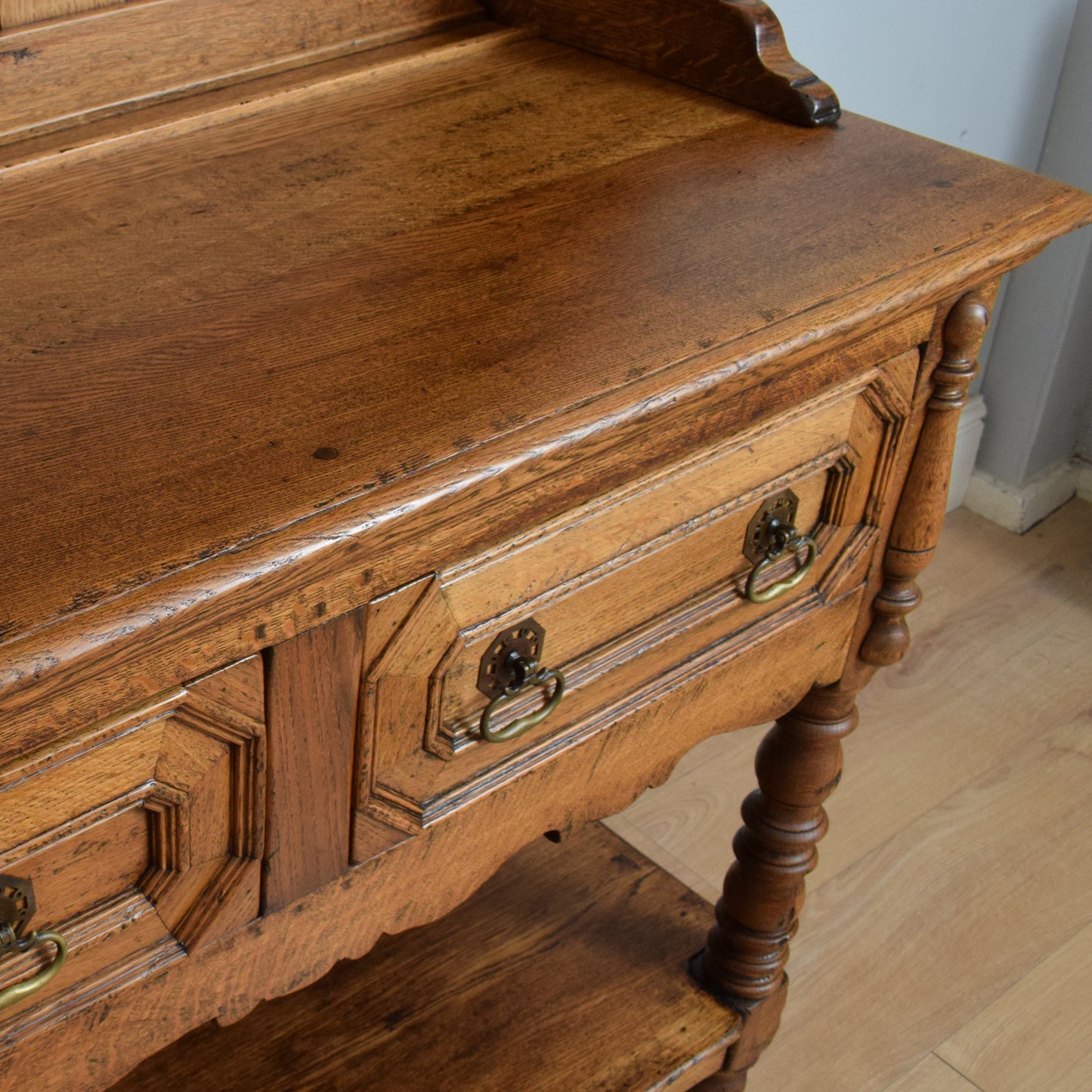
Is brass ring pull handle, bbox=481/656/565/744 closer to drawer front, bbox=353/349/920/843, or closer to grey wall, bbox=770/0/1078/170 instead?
drawer front, bbox=353/349/920/843

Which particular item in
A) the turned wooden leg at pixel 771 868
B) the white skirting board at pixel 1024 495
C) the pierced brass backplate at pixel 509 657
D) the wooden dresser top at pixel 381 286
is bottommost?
the white skirting board at pixel 1024 495

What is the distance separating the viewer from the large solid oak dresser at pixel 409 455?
577 millimetres

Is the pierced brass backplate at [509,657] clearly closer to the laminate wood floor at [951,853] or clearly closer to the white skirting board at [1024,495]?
the laminate wood floor at [951,853]

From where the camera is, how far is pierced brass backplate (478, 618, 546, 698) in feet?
2.35

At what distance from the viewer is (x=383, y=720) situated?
→ 688 mm

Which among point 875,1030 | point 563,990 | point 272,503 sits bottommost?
point 875,1030

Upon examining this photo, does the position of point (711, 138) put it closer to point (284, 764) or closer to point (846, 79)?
point (284, 764)

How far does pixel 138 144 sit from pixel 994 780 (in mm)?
1270

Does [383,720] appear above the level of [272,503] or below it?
below

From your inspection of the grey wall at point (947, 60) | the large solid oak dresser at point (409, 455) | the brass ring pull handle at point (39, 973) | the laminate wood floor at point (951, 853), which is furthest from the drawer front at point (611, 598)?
the grey wall at point (947, 60)

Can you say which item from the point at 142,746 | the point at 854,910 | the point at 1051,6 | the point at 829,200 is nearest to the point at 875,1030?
the point at 854,910

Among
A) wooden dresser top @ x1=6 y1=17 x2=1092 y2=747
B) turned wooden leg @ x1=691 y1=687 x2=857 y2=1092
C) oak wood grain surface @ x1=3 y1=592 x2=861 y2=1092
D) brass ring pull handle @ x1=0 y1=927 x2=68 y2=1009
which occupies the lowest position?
turned wooden leg @ x1=691 y1=687 x2=857 y2=1092

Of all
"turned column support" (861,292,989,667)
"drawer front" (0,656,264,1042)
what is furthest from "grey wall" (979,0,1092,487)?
"drawer front" (0,656,264,1042)

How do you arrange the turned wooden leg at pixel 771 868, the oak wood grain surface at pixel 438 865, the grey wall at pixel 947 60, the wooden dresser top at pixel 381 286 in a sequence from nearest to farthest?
the wooden dresser top at pixel 381 286 < the oak wood grain surface at pixel 438 865 < the turned wooden leg at pixel 771 868 < the grey wall at pixel 947 60
